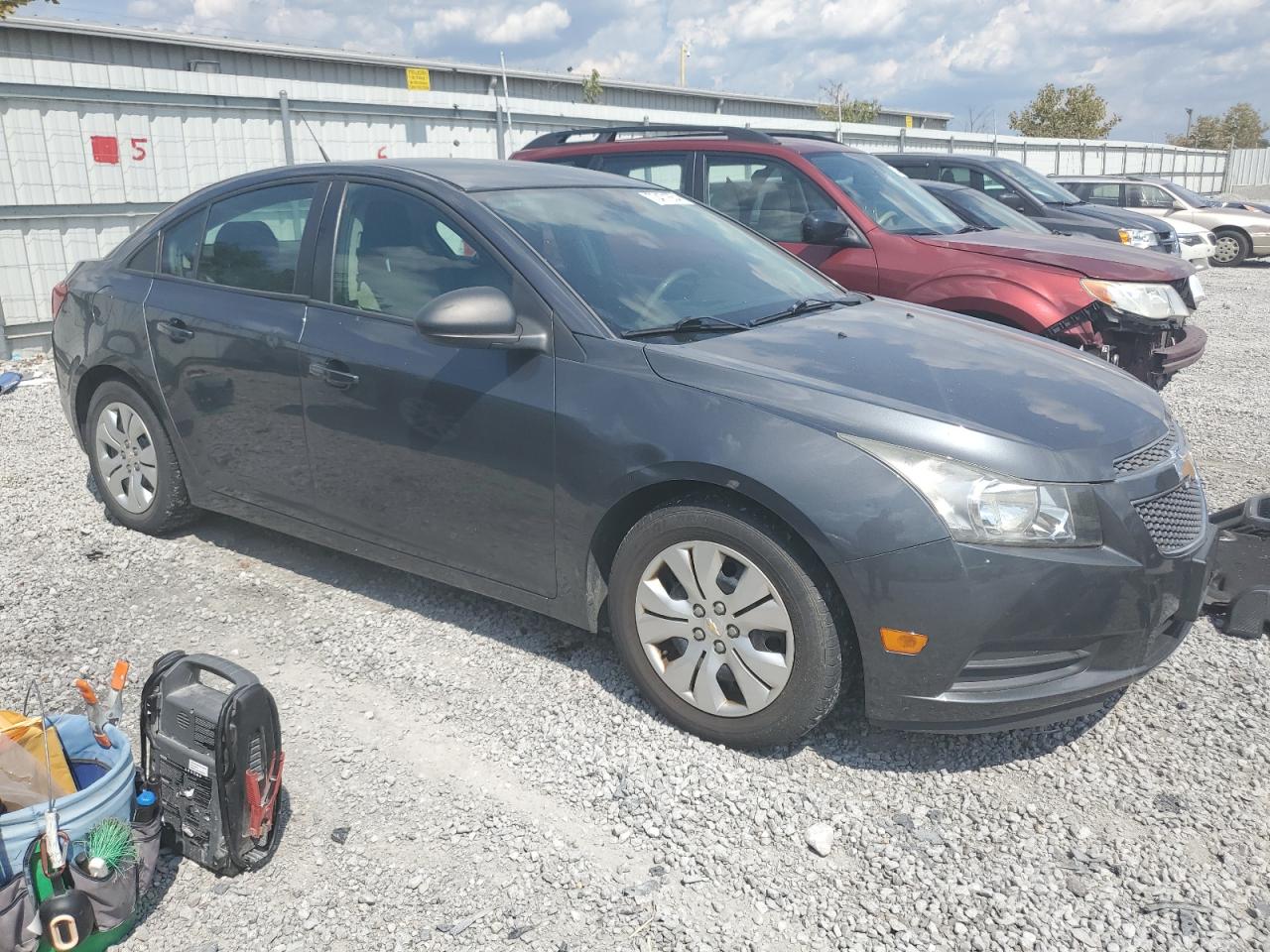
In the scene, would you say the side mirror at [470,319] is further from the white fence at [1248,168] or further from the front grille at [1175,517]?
the white fence at [1248,168]

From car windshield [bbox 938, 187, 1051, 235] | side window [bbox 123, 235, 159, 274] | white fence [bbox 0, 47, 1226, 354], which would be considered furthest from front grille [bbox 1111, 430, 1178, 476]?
white fence [bbox 0, 47, 1226, 354]

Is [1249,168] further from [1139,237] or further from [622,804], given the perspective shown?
[622,804]

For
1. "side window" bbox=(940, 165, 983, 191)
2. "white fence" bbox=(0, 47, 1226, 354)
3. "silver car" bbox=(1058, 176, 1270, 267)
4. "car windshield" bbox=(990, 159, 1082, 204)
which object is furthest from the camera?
"silver car" bbox=(1058, 176, 1270, 267)

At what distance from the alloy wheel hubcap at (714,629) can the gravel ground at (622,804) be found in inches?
8.5

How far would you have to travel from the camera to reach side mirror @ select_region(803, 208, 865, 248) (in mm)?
6660

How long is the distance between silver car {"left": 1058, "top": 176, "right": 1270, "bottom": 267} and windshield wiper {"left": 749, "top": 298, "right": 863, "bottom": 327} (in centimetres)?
1657

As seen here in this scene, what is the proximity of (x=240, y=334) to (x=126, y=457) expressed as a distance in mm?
1144

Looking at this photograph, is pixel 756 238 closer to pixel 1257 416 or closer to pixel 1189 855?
pixel 1189 855

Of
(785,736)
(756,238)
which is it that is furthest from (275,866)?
(756,238)

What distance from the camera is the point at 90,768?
8.55 feet

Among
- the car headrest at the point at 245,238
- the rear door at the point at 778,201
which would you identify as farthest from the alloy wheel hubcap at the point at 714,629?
the rear door at the point at 778,201

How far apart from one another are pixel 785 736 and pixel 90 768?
1.86 metres

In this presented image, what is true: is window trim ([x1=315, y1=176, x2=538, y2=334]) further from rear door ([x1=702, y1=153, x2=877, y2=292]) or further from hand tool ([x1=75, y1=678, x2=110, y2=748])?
rear door ([x1=702, y1=153, x2=877, y2=292])

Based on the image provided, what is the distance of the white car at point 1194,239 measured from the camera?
18.1 metres
